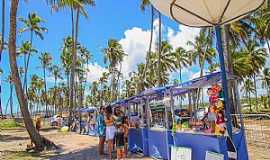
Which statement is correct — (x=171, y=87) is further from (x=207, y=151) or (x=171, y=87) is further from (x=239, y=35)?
(x=239, y=35)

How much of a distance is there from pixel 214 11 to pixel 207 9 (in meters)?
0.11

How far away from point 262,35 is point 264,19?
8.07ft

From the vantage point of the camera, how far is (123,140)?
40.4 ft

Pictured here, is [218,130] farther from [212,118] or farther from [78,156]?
[78,156]

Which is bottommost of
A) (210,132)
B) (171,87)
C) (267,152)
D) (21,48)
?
(267,152)

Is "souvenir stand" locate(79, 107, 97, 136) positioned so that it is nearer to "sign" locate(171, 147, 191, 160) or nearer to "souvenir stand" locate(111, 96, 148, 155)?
"souvenir stand" locate(111, 96, 148, 155)

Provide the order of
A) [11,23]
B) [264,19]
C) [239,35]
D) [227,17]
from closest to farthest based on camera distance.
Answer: [227,17], [11,23], [239,35], [264,19]

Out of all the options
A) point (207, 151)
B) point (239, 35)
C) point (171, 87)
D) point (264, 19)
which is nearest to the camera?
point (207, 151)

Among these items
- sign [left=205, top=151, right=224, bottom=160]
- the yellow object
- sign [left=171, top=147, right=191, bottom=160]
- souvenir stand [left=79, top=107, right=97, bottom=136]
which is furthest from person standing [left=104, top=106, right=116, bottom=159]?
souvenir stand [left=79, top=107, right=97, bottom=136]

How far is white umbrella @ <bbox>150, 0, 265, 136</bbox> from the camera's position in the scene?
17.9 feet

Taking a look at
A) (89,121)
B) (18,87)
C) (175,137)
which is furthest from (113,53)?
(175,137)

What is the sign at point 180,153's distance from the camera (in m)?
9.08

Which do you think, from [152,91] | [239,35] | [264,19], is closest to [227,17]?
[152,91]

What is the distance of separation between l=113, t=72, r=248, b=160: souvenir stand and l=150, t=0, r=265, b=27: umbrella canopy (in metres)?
2.02
